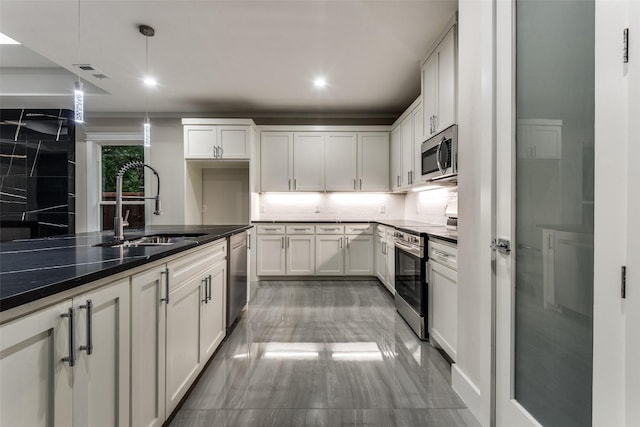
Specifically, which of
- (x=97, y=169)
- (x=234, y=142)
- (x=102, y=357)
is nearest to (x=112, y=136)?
(x=97, y=169)

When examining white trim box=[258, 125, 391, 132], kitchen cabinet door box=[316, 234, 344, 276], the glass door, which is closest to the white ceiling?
white trim box=[258, 125, 391, 132]

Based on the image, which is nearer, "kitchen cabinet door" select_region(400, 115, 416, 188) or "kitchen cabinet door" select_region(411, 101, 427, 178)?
"kitchen cabinet door" select_region(411, 101, 427, 178)

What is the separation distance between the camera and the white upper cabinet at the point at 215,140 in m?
4.68

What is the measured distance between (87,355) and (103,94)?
473 cm

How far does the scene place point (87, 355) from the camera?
3.05 ft

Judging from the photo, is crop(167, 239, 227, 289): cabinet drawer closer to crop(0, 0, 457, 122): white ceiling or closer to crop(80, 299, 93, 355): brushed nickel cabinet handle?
crop(80, 299, 93, 355): brushed nickel cabinet handle

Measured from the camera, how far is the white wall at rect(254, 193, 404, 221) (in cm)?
538

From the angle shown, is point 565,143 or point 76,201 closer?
point 565,143

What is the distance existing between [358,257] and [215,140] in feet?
9.46

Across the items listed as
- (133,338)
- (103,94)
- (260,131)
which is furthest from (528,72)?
(103,94)

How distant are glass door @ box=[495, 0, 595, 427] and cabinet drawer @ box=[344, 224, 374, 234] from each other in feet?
10.6

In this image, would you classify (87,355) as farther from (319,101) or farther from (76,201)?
(76,201)

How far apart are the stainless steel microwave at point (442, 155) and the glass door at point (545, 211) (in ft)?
3.00

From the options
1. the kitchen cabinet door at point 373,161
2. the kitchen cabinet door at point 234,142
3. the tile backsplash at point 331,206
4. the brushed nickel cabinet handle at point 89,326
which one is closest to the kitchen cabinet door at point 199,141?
the kitchen cabinet door at point 234,142
